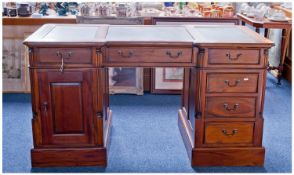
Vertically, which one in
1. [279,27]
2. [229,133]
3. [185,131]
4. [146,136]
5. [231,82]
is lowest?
[146,136]

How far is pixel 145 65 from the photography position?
7.89 ft

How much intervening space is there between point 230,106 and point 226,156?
1.05 feet

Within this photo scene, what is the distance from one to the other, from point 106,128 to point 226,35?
985mm

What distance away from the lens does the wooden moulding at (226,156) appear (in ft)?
8.50

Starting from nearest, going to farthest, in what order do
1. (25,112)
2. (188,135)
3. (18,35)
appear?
(188,135) → (25,112) → (18,35)

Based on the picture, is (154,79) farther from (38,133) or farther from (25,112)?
(38,133)

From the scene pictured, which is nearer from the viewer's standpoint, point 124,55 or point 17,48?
point 124,55

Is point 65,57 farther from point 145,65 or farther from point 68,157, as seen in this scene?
point 68,157

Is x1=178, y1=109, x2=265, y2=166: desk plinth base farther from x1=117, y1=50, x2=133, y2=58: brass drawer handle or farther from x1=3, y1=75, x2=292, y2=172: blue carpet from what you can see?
x1=117, y1=50, x2=133, y2=58: brass drawer handle

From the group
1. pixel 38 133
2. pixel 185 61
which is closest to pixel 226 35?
pixel 185 61

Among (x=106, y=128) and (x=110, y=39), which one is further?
(x=106, y=128)

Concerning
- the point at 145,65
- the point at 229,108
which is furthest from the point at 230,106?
the point at 145,65

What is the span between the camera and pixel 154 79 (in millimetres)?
4117

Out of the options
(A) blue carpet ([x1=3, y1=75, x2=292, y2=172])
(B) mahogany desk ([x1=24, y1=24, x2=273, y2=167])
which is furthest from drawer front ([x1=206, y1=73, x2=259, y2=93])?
(A) blue carpet ([x1=3, y1=75, x2=292, y2=172])
